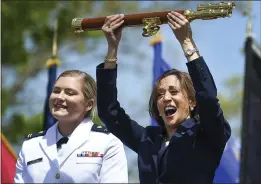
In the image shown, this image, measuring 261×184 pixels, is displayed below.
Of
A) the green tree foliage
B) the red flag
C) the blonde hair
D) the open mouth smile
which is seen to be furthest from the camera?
the green tree foliage

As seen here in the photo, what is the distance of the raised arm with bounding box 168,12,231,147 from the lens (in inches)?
147

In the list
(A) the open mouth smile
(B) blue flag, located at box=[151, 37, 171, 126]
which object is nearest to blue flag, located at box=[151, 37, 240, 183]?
(B) blue flag, located at box=[151, 37, 171, 126]

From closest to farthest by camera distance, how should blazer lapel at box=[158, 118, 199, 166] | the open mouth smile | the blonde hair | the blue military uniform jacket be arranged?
blazer lapel at box=[158, 118, 199, 166], the open mouth smile, the blue military uniform jacket, the blonde hair

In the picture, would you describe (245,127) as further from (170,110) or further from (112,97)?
(112,97)

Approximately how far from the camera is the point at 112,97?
418 cm

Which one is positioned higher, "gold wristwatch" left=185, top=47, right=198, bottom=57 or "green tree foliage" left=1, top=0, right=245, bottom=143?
"gold wristwatch" left=185, top=47, right=198, bottom=57

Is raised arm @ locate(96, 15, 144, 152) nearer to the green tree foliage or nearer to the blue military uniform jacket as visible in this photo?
the blue military uniform jacket

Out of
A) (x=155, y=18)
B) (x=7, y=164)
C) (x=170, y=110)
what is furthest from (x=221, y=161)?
(x=155, y=18)

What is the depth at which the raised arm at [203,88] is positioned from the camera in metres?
3.74

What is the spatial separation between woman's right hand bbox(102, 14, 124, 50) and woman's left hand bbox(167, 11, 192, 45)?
36 cm

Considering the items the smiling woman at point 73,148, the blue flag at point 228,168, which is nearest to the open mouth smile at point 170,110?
the smiling woman at point 73,148

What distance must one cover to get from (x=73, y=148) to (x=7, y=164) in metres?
3.24

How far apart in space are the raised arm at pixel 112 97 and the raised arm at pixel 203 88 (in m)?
0.38

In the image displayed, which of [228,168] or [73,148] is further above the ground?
[73,148]
